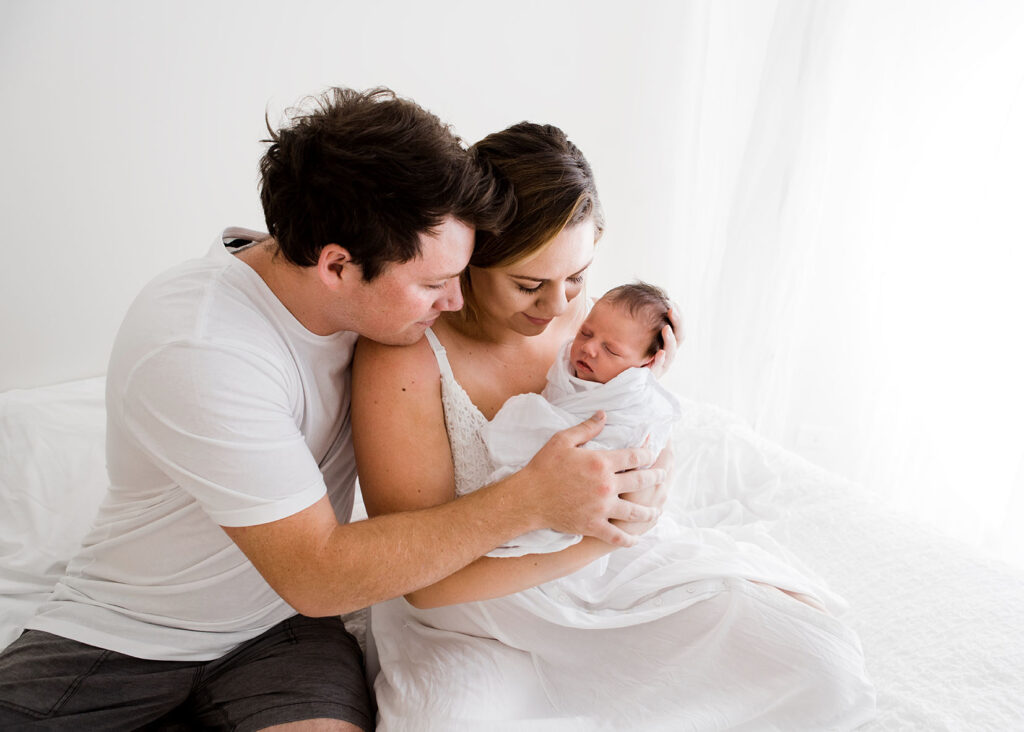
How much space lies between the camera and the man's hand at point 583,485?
3.96ft

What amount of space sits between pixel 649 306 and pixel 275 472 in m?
0.77

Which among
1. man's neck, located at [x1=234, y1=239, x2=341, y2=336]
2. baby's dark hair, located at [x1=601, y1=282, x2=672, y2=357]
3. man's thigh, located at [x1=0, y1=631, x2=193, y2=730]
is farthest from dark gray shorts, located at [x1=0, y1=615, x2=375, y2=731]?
baby's dark hair, located at [x1=601, y1=282, x2=672, y2=357]

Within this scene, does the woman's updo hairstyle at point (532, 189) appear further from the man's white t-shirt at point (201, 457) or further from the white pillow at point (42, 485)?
the white pillow at point (42, 485)

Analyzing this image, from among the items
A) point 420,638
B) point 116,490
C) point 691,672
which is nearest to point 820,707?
point 691,672

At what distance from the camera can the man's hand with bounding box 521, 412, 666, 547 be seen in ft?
3.96

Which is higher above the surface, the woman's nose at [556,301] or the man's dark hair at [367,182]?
the man's dark hair at [367,182]

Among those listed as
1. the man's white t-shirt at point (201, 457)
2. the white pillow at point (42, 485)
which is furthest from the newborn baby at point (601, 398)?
the white pillow at point (42, 485)

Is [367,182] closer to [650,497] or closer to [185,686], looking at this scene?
[650,497]

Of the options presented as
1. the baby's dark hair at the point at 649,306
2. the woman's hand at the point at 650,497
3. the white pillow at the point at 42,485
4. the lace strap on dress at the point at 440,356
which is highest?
the baby's dark hair at the point at 649,306

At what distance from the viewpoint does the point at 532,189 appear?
1330mm

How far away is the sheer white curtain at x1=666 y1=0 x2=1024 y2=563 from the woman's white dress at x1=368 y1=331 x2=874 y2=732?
1.50m

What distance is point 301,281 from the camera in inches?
49.3

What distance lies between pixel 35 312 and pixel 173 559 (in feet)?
5.23

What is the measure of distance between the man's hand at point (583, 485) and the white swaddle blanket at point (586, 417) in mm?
41
